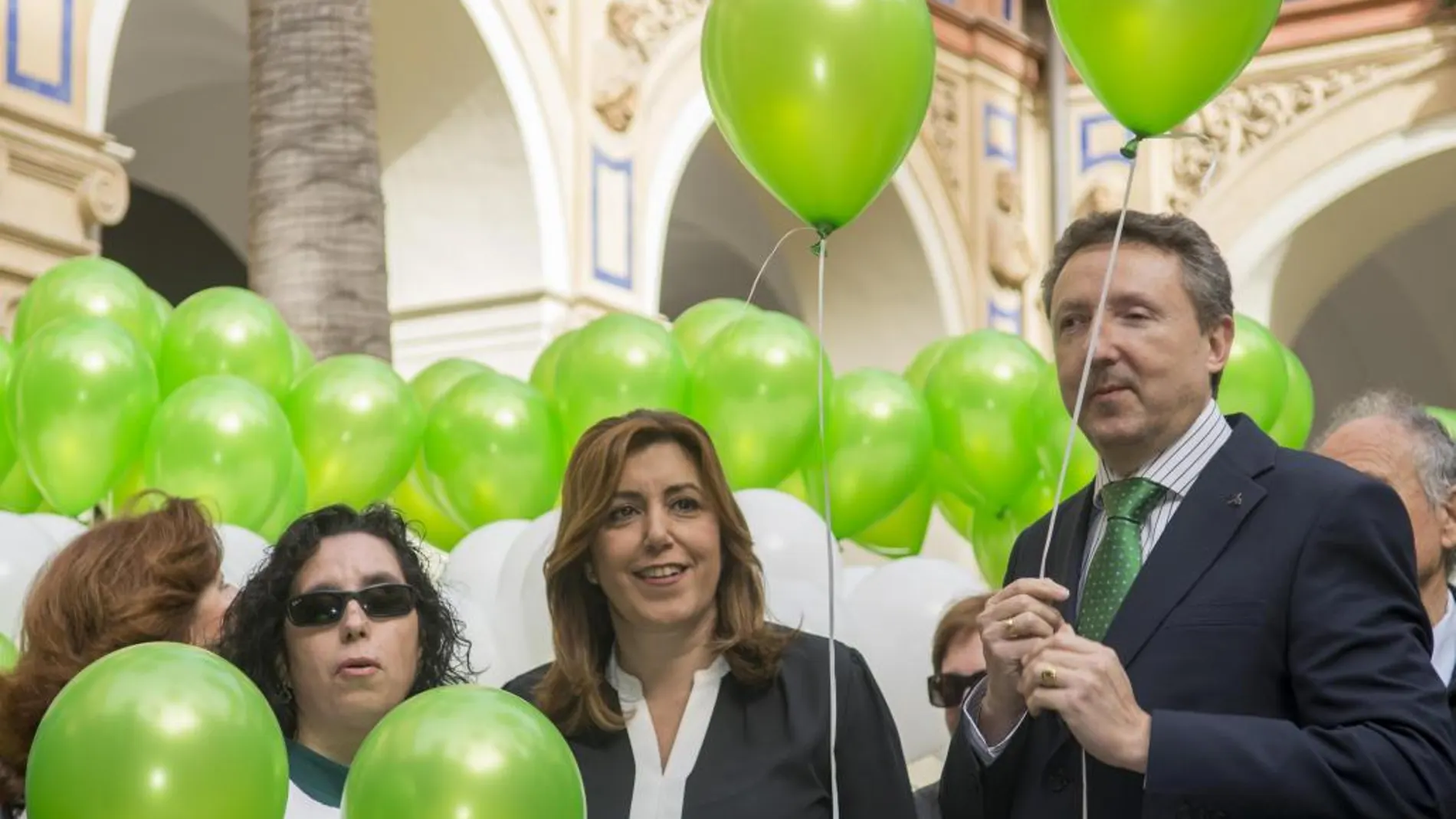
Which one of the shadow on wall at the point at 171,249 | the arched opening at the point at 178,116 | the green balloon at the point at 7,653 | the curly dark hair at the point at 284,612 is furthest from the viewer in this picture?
the shadow on wall at the point at 171,249

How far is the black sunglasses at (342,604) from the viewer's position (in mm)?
2711

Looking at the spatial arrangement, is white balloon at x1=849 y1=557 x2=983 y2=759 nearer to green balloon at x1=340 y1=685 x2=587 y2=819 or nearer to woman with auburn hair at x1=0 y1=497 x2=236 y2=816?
woman with auburn hair at x1=0 y1=497 x2=236 y2=816

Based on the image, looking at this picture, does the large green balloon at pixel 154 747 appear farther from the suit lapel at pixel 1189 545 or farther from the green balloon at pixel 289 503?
the green balloon at pixel 289 503

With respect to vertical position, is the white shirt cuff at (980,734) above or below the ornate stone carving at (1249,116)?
above

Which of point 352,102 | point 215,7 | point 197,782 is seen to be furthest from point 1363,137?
point 197,782

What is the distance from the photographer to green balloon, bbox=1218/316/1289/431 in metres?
5.14

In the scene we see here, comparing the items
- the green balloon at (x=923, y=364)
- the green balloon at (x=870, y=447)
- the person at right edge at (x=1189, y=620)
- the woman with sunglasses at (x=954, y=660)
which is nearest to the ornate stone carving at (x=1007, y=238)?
the green balloon at (x=923, y=364)

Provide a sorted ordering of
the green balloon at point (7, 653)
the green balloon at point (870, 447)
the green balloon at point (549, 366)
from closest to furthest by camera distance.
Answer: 1. the green balloon at point (7, 653)
2. the green balloon at point (870, 447)
3. the green balloon at point (549, 366)

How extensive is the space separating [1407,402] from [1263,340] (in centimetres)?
177

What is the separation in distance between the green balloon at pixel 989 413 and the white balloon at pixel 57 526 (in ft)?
7.02

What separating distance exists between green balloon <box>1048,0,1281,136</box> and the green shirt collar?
1.25 metres

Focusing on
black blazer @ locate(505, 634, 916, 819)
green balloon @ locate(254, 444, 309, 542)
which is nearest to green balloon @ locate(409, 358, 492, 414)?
green balloon @ locate(254, 444, 309, 542)

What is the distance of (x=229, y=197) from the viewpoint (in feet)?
36.7

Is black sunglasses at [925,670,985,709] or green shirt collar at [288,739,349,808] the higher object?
green shirt collar at [288,739,349,808]
